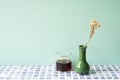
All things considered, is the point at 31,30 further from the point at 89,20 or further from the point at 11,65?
the point at 89,20

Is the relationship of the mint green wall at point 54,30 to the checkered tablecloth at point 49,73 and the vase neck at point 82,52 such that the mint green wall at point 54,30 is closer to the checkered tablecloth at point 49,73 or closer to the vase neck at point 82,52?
the checkered tablecloth at point 49,73

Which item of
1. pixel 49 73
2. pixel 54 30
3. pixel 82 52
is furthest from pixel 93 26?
pixel 49 73

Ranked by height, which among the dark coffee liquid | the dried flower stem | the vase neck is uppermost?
the dried flower stem

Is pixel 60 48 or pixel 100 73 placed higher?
pixel 60 48

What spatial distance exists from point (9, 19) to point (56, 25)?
1.17 ft

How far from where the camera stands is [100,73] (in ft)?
5.25

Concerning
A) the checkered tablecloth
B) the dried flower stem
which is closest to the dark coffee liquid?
the checkered tablecloth

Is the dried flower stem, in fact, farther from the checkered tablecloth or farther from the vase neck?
the checkered tablecloth

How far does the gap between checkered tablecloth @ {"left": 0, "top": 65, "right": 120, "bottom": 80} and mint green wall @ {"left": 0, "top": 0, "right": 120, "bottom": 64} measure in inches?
2.3

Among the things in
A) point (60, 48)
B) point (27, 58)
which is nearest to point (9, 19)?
point (27, 58)

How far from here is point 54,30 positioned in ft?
5.66

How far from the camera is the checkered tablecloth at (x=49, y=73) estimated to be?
1.52 m

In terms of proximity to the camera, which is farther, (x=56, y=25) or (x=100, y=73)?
(x=56, y=25)

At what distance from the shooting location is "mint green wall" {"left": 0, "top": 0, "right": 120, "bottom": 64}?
169 cm
